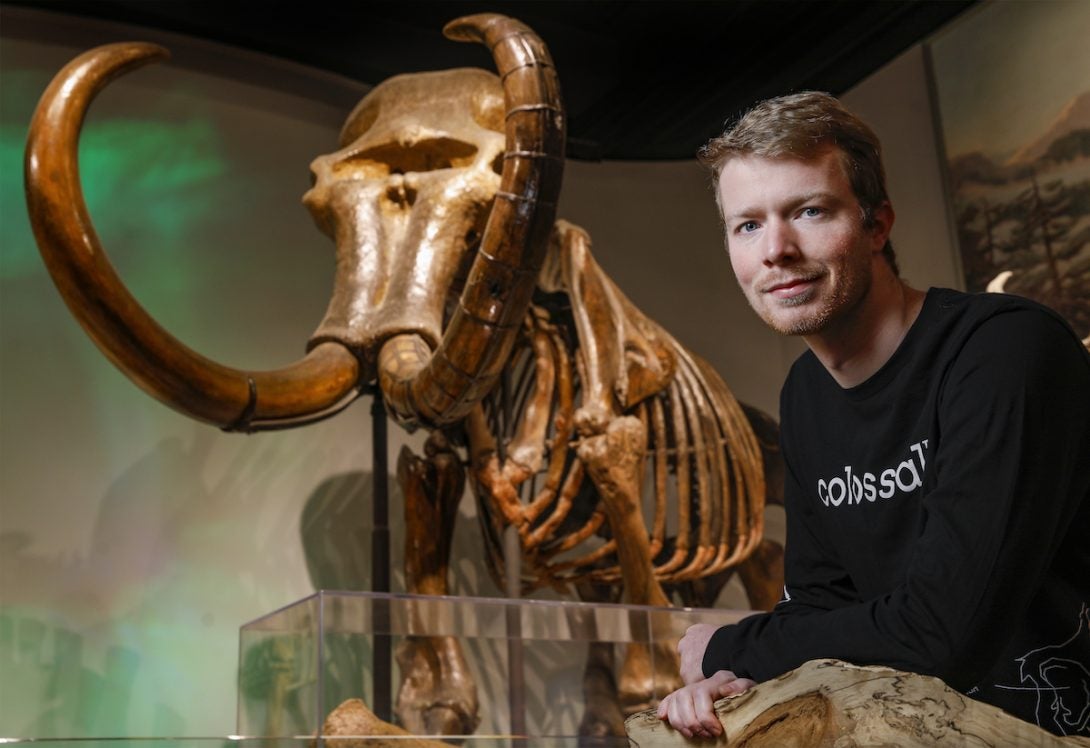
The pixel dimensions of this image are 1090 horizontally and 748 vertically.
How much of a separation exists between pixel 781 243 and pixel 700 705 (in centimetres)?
40

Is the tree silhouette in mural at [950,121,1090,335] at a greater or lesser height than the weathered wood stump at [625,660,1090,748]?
greater

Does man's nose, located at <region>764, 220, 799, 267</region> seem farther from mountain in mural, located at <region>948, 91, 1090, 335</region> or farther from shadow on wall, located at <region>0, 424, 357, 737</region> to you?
shadow on wall, located at <region>0, 424, 357, 737</region>

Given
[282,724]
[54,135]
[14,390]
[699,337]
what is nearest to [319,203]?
[54,135]

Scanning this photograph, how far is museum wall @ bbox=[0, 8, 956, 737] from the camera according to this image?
130 inches

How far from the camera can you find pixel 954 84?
349cm

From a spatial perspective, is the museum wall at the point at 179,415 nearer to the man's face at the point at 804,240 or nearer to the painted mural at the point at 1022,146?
the painted mural at the point at 1022,146

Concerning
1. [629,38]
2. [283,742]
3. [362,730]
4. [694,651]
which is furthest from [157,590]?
[694,651]

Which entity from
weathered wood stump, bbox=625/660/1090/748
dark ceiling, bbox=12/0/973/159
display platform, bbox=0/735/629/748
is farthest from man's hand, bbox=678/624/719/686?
dark ceiling, bbox=12/0/973/159

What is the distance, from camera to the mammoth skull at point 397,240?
87.4 inches

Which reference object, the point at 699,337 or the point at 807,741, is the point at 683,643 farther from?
the point at 699,337

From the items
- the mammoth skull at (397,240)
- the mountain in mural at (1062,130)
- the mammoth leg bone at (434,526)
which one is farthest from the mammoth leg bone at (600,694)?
the mountain in mural at (1062,130)

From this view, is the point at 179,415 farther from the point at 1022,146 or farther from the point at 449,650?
the point at 1022,146

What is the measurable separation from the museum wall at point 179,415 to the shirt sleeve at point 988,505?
2628 millimetres

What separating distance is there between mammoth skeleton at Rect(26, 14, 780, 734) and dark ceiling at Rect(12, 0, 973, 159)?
598 millimetres
